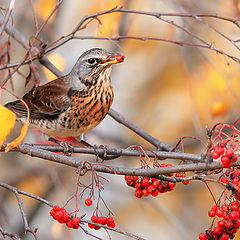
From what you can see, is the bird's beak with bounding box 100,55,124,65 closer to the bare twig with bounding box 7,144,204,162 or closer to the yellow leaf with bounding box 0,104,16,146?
the bare twig with bounding box 7,144,204,162

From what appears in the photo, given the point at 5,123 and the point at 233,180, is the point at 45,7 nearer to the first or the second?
the point at 5,123

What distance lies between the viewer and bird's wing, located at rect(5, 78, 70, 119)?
179 inches

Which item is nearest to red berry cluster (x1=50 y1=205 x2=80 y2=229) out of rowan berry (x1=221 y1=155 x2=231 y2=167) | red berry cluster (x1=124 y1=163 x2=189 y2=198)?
red berry cluster (x1=124 y1=163 x2=189 y2=198)

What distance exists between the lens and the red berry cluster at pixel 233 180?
99.1 inches

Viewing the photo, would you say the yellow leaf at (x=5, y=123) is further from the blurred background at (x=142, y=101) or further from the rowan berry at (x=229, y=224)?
the blurred background at (x=142, y=101)

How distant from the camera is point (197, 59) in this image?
8328 mm

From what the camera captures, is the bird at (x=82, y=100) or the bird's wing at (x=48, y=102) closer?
the bird at (x=82, y=100)

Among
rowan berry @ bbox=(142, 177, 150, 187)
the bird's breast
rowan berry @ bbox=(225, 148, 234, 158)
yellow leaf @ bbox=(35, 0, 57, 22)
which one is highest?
yellow leaf @ bbox=(35, 0, 57, 22)

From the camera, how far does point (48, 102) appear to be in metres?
4.73

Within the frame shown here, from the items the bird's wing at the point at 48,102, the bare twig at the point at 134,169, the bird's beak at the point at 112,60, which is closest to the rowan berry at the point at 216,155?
the bare twig at the point at 134,169

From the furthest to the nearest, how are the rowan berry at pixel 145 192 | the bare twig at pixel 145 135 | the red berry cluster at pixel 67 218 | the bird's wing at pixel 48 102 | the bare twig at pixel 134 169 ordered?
the bird's wing at pixel 48 102 < the bare twig at pixel 145 135 < the rowan berry at pixel 145 192 < the red berry cluster at pixel 67 218 < the bare twig at pixel 134 169

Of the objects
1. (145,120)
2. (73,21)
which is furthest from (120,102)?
(73,21)

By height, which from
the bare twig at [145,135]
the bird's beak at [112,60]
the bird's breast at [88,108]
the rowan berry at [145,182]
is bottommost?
the rowan berry at [145,182]

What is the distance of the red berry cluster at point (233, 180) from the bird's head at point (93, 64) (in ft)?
5.91
